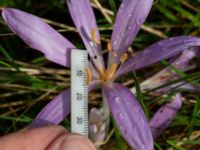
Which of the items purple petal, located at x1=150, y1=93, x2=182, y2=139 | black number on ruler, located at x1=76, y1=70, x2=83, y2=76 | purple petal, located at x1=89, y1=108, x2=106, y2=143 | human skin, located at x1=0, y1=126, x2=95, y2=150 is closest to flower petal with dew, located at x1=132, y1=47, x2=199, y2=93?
purple petal, located at x1=150, y1=93, x2=182, y2=139

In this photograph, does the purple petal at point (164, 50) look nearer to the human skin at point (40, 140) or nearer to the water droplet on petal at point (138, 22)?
the water droplet on petal at point (138, 22)

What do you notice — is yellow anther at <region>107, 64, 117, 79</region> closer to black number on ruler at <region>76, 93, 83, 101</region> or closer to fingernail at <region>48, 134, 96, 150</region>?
black number on ruler at <region>76, 93, 83, 101</region>

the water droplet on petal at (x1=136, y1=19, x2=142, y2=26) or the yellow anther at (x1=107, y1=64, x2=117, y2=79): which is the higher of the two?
the water droplet on petal at (x1=136, y1=19, x2=142, y2=26)

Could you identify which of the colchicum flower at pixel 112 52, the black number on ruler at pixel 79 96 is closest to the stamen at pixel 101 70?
the colchicum flower at pixel 112 52

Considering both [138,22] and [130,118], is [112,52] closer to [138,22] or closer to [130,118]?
[138,22]

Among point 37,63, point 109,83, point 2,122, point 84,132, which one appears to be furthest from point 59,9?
point 84,132

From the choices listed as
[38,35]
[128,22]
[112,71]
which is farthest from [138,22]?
[38,35]

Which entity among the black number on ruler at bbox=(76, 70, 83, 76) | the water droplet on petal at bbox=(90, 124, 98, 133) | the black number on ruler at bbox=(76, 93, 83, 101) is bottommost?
the water droplet on petal at bbox=(90, 124, 98, 133)

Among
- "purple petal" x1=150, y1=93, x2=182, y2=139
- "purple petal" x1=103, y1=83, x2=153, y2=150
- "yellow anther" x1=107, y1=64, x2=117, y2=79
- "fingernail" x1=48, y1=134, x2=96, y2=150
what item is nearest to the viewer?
"fingernail" x1=48, y1=134, x2=96, y2=150
